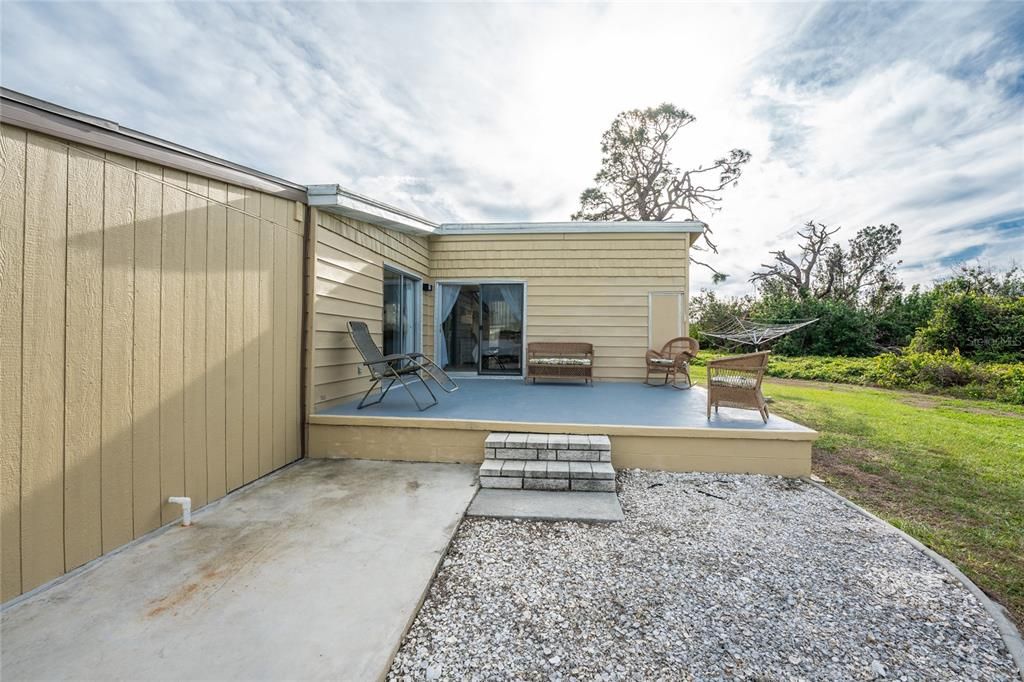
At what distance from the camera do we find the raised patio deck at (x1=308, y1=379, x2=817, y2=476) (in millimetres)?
3301

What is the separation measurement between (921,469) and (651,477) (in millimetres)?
2545

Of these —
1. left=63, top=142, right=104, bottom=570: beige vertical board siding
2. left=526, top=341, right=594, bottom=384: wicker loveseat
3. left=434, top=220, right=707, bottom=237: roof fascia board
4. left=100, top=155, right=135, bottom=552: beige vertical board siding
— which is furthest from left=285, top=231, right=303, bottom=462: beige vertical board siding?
left=526, top=341, right=594, bottom=384: wicker loveseat

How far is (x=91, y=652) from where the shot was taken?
4.43 ft

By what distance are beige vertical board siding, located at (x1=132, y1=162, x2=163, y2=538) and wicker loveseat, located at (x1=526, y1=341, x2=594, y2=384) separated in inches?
181

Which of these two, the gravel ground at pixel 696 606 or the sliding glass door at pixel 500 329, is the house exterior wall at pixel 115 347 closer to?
the gravel ground at pixel 696 606

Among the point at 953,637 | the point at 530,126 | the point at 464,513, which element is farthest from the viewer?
the point at 530,126

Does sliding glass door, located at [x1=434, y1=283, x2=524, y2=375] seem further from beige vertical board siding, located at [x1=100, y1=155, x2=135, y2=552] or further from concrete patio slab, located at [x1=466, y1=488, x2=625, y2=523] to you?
beige vertical board siding, located at [x1=100, y1=155, x2=135, y2=552]

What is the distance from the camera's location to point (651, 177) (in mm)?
14516

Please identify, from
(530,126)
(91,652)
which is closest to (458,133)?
(530,126)

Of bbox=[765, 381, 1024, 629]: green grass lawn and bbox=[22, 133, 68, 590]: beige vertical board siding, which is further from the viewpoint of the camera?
bbox=[765, 381, 1024, 629]: green grass lawn

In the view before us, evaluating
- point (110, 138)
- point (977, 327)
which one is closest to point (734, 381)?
point (110, 138)

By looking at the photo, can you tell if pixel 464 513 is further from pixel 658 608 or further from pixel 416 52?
pixel 416 52

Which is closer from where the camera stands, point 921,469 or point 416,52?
point 921,469

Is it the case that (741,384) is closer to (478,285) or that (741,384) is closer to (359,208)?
(359,208)
